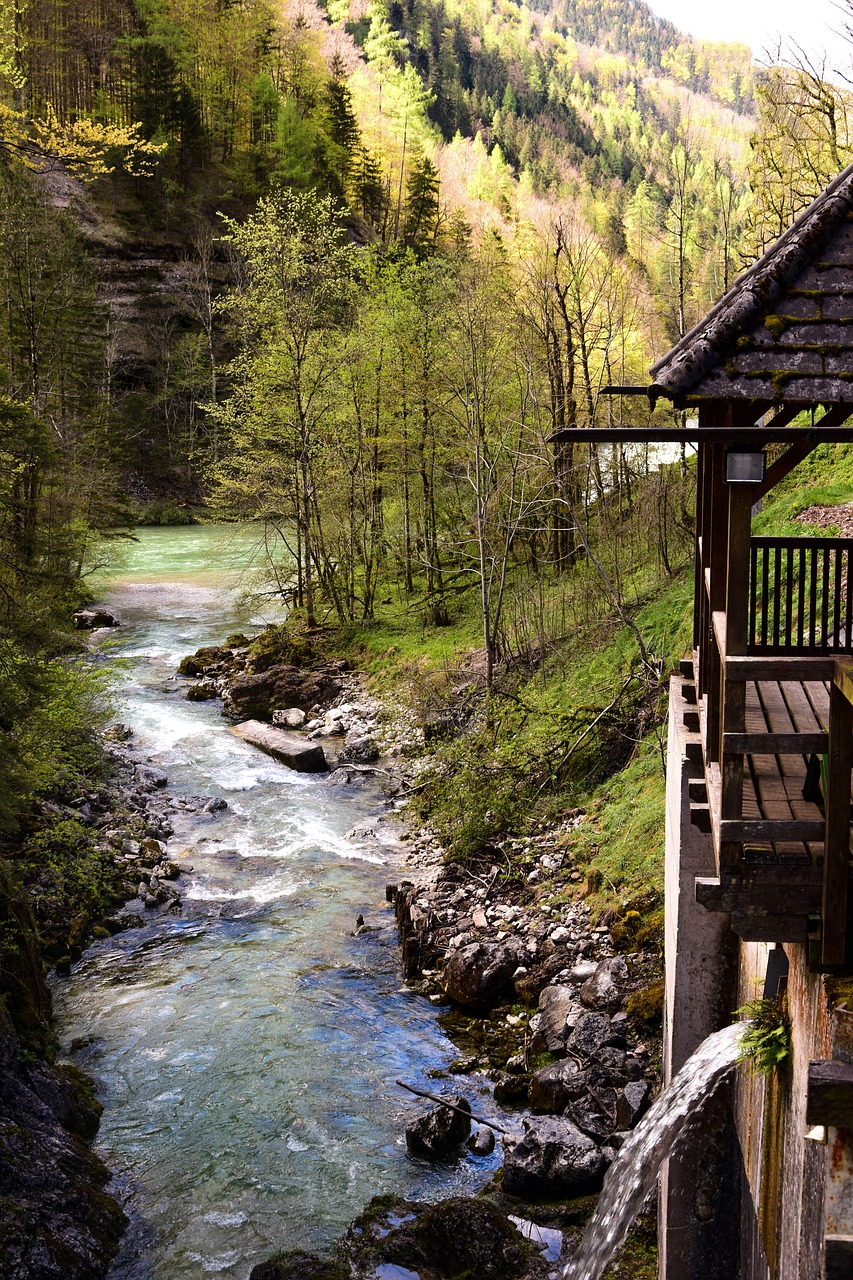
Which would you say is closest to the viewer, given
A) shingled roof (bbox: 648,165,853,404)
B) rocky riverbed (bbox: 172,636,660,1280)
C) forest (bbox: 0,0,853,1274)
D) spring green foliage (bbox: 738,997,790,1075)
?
shingled roof (bbox: 648,165,853,404)

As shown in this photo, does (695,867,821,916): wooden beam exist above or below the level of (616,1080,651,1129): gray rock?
above

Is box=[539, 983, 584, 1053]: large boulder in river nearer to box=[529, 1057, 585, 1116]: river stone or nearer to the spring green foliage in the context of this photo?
box=[529, 1057, 585, 1116]: river stone

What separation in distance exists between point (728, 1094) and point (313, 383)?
2003 cm

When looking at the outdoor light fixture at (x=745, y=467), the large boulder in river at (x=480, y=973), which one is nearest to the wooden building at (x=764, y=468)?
the outdoor light fixture at (x=745, y=467)

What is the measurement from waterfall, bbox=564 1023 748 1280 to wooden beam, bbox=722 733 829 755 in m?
2.76

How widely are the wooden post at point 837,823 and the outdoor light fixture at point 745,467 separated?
0.88 metres

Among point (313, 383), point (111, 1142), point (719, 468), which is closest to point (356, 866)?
point (111, 1142)

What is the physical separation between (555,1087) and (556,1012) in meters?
0.91

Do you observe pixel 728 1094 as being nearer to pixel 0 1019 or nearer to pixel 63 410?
pixel 0 1019

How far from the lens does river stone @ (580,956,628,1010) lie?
388 inches

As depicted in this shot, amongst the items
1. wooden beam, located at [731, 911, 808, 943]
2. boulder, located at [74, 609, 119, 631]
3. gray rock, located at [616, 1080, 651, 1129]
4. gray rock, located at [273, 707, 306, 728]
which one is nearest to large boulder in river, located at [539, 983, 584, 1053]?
gray rock, located at [616, 1080, 651, 1129]

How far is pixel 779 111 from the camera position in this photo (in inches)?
842

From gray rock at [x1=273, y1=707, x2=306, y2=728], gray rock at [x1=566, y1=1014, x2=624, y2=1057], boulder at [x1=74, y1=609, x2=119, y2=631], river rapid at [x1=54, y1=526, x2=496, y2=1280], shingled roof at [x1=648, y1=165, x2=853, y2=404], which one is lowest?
river rapid at [x1=54, y1=526, x2=496, y2=1280]

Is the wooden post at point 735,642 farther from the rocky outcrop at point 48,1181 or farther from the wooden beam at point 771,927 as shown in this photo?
the rocky outcrop at point 48,1181
